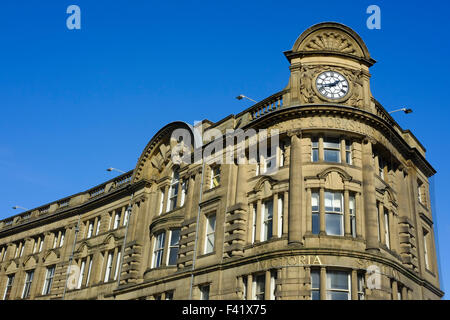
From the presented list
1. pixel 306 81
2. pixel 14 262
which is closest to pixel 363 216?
pixel 306 81

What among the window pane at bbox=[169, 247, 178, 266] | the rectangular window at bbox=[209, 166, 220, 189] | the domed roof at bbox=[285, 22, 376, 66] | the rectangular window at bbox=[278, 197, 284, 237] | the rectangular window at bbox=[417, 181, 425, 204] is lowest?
the window pane at bbox=[169, 247, 178, 266]

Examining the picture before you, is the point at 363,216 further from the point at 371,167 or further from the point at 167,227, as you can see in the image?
the point at 167,227

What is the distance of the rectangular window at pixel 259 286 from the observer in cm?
2842

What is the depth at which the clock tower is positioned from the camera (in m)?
32.0

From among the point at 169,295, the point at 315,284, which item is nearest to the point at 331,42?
the point at 315,284

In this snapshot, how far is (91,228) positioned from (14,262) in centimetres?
1186

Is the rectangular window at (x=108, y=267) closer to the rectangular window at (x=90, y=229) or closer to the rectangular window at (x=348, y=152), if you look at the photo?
the rectangular window at (x=90, y=229)

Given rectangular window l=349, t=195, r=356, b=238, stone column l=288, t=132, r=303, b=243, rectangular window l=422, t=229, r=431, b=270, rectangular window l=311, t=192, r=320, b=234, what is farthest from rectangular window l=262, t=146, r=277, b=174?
rectangular window l=422, t=229, r=431, b=270

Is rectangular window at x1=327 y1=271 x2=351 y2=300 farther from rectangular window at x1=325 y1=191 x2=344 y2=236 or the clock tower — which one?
the clock tower

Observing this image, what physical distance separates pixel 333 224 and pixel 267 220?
3.94 meters

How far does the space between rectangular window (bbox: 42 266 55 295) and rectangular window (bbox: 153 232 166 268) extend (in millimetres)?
14063

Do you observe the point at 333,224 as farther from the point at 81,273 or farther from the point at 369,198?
the point at 81,273
